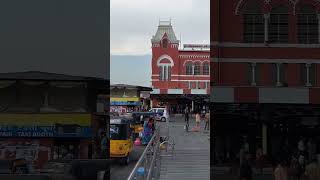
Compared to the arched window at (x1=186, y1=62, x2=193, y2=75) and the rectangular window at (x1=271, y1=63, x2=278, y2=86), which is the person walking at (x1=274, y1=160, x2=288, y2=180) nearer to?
the rectangular window at (x1=271, y1=63, x2=278, y2=86)

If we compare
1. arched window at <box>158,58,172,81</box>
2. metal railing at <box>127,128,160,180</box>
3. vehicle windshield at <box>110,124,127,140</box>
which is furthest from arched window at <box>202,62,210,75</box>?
metal railing at <box>127,128,160,180</box>

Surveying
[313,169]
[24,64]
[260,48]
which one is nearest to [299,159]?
[313,169]

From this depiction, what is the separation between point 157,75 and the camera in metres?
2.62

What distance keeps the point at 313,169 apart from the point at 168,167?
1229mm

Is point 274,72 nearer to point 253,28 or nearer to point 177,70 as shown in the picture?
point 253,28

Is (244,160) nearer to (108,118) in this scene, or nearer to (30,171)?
(108,118)

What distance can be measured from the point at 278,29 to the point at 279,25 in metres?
0.03

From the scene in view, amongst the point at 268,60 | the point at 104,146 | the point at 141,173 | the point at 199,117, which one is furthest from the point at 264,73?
the point at 141,173

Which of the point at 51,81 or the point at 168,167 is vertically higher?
the point at 51,81

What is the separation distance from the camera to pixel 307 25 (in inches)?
97.7

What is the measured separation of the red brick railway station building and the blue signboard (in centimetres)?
72

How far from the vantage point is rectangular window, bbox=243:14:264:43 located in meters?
2.48

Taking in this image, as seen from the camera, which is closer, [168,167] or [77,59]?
[77,59]

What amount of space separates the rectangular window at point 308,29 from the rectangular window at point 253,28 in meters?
0.19
